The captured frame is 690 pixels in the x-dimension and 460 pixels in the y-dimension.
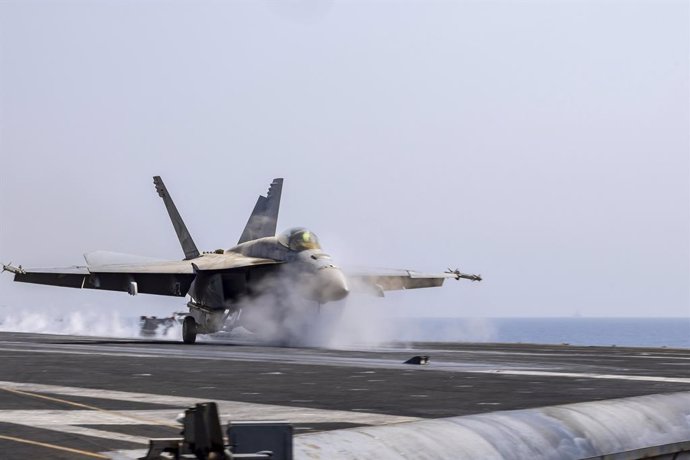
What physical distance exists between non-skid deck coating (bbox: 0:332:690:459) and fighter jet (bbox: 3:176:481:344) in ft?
37.3

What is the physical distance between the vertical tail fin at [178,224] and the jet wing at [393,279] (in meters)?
9.85

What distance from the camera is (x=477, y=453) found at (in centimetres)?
782

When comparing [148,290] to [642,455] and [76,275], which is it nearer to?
[76,275]

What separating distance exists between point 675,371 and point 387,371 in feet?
27.1

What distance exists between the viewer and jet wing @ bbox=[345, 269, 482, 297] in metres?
54.2

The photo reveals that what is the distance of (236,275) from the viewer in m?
51.5

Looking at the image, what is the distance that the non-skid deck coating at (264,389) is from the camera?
52.0 feet

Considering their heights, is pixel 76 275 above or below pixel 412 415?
above

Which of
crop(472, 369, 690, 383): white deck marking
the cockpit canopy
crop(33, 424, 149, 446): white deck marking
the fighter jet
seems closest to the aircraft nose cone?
the fighter jet

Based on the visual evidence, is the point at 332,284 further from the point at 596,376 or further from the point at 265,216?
the point at 596,376

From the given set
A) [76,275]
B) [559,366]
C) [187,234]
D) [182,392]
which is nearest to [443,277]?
[187,234]

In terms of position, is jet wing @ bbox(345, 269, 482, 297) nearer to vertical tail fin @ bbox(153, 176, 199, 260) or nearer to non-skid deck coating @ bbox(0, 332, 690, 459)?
vertical tail fin @ bbox(153, 176, 199, 260)

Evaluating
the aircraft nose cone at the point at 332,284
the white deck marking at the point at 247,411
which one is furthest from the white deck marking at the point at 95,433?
the aircraft nose cone at the point at 332,284

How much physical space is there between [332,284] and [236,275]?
7068 millimetres
